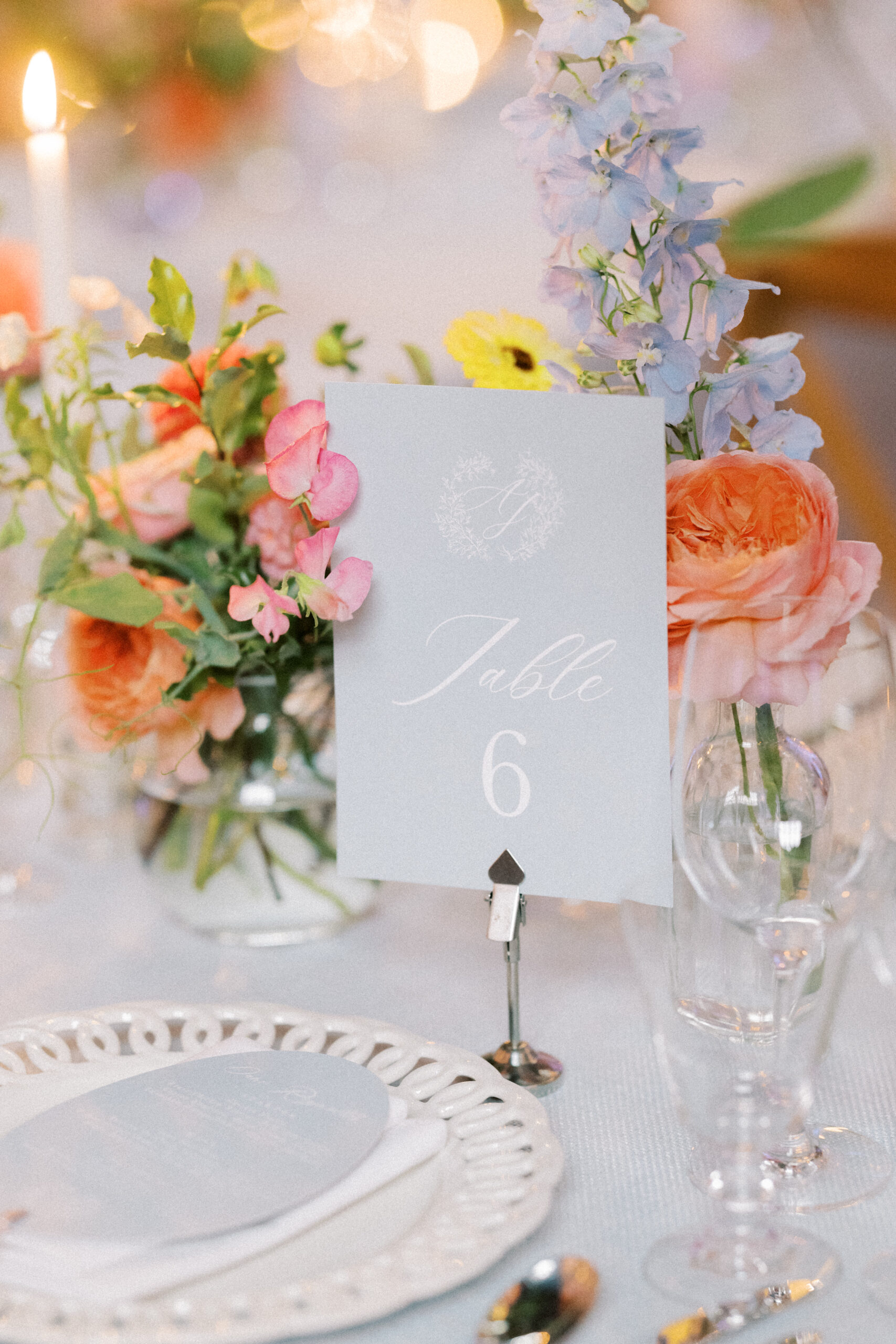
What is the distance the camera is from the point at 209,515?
0.79 metres

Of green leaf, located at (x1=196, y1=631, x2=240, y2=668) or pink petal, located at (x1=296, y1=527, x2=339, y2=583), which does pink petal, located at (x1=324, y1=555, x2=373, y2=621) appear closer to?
pink petal, located at (x1=296, y1=527, x2=339, y2=583)

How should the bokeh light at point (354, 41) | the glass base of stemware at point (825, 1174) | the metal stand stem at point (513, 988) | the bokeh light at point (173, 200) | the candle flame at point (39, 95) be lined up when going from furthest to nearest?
the bokeh light at point (173, 200)
the bokeh light at point (354, 41)
the candle flame at point (39, 95)
the metal stand stem at point (513, 988)
the glass base of stemware at point (825, 1174)

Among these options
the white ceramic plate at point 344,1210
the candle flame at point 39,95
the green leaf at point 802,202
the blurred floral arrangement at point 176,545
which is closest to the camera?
the white ceramic plate at point 344,1210

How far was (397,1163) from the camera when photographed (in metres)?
0.54

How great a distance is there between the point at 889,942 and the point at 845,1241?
132 mm

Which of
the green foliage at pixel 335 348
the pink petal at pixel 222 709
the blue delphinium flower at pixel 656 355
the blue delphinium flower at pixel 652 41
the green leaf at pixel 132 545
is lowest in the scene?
the pink petal at pixel 222 709

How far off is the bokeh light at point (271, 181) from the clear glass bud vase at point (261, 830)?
81.8 inches

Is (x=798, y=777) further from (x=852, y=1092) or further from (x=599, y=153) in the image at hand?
(x=599, y=153)

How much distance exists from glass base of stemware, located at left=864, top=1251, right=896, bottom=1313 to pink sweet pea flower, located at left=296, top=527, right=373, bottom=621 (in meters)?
0.38

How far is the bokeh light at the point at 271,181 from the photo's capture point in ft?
8.52

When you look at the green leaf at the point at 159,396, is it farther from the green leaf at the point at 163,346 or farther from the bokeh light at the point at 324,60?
the bokeh light at the point at 324,60

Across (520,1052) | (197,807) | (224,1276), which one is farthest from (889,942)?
(197,807)

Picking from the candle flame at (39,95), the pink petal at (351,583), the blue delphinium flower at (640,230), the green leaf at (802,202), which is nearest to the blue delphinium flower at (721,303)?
the blue delphinium flower at (640,230)

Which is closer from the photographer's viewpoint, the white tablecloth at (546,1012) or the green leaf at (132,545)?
the white tablecloth at (546,1012)
